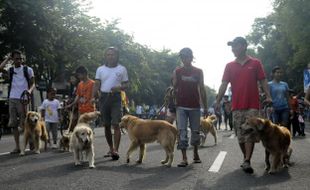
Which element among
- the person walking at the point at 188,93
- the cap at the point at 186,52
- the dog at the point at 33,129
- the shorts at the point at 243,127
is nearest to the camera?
the shorts at the point at 243,127

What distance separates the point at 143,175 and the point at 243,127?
1.67 meters

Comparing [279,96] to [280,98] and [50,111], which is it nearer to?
[280,98]

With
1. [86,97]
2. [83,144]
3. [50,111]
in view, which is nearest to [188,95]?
[83,144]

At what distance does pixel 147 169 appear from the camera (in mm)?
8336

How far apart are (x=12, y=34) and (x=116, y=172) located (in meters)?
18.9

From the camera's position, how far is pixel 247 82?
823 cm

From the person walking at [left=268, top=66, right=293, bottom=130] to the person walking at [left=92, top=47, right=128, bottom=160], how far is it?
3.13 metres

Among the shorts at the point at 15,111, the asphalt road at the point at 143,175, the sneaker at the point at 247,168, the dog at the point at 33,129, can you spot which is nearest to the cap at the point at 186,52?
the asphalt road at the point at 143,175

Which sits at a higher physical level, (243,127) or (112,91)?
(112,91)

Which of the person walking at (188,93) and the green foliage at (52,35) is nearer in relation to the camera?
the person walking at (188,93)

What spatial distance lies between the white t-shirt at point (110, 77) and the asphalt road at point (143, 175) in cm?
139

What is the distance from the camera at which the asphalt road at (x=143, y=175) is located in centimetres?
665

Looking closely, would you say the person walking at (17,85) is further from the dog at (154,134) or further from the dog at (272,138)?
the dog at (272,138)

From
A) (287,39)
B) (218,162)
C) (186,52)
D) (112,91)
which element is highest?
(287,39)
